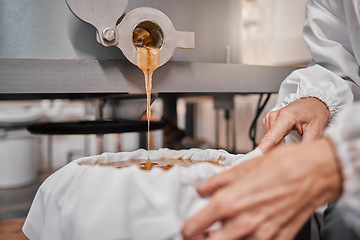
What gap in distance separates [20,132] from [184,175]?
2.42 m

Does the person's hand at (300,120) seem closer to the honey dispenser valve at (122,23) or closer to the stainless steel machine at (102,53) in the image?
the stainless steel machine at (102,53)

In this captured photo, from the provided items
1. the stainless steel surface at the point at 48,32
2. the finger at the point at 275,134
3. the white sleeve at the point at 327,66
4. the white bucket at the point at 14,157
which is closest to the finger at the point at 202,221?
the finger at the point at 275,134

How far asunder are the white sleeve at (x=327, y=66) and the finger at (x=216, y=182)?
445 millimetres

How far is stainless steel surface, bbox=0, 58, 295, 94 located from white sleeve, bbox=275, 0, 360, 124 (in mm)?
73

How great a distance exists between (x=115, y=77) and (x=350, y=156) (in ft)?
1.30

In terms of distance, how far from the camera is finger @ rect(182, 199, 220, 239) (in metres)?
0.31

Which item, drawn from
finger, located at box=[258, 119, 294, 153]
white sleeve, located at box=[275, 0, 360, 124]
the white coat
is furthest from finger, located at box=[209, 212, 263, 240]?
white sleeve, located at box=[275, 0, 360, 124]

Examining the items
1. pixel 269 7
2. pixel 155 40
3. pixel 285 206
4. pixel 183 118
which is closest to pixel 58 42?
pixel 155 40

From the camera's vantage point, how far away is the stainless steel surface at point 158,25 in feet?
1.73

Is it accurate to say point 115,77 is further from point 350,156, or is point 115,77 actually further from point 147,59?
point 350,156

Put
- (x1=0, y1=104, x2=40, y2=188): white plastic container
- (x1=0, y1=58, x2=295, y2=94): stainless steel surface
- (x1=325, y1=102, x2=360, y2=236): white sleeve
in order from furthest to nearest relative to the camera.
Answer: (x1=0, y1=104, x2=40, y2=188): white plastic container, (x1=0, y1=58, x2=295, y2=94): stainless steel surface, (x1=325, y1=102, x2=360, y2=236): white sleeve

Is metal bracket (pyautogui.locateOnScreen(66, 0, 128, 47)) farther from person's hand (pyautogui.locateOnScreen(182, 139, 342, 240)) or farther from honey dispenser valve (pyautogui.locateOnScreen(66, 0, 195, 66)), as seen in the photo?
person's hand (pyautogui.locateOnScreen(182, 139, 342, 240))

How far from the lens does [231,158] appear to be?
473 mm

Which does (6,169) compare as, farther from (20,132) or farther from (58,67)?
(58,67)
